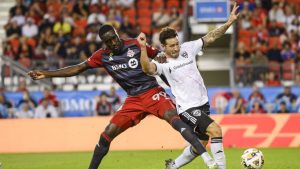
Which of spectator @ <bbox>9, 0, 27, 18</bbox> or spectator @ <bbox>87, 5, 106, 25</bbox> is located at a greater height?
spectator @ <bbox>9, 0, 27, 18</bbox>

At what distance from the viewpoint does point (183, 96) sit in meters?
11.2

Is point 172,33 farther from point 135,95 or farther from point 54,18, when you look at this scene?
point 54,18

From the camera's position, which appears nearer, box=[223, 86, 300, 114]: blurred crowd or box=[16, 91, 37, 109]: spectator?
box=[223, 86, 300, 114]: blurred crowd

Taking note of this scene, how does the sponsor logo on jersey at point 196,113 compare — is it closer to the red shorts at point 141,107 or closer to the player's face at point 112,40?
the red shorts at point 141,107

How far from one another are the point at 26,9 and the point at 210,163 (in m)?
18.7

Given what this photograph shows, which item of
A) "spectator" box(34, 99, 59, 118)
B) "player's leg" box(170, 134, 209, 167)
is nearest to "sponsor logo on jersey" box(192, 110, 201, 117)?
"player's leg" box(170, 134, 209, 167)

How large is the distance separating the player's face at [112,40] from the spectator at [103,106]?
10445 mm

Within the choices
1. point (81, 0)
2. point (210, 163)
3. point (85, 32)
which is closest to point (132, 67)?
point (210, 163)

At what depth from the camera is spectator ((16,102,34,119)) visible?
22.6 metres

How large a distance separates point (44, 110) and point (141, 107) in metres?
11.1

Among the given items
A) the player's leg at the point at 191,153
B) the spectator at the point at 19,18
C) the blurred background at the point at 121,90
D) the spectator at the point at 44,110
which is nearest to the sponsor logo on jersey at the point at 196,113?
the player's leg at the point at 191,153

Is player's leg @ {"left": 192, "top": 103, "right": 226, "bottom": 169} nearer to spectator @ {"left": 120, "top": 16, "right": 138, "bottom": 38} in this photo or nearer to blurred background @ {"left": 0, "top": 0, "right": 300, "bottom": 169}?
blurred background @ {"left": 0, "top": 0, "right": 300, "bottom": 169}

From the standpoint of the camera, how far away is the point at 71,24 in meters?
27.0

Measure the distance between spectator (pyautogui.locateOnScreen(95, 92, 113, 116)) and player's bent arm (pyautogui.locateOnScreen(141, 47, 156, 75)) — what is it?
1129 cm
